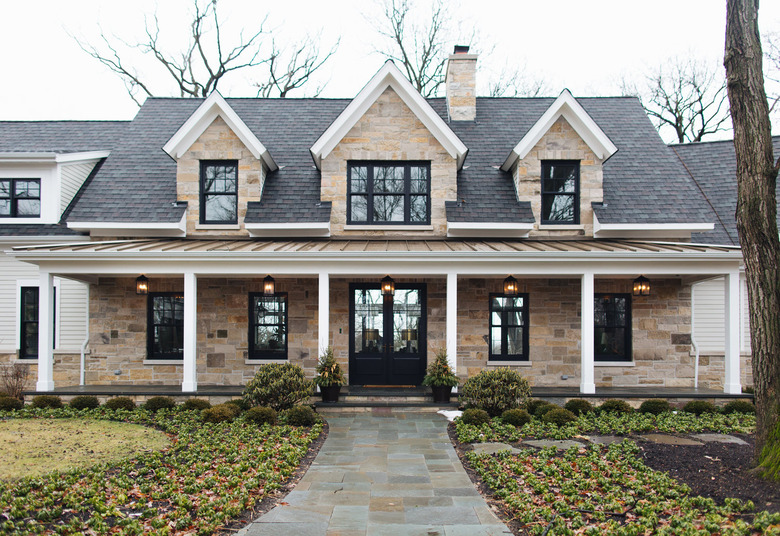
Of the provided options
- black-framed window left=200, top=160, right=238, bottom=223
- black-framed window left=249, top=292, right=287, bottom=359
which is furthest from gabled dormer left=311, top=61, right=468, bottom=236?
black-framed window left=249, top=292, right=287, bottom=359

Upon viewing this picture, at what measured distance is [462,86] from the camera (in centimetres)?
1538

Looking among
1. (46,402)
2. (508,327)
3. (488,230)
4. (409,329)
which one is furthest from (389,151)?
(46,402)

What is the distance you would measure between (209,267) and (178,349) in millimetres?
2985

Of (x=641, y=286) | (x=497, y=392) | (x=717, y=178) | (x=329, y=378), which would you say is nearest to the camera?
(x=497, y=392)

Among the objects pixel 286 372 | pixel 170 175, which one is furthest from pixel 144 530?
pixel 170 175

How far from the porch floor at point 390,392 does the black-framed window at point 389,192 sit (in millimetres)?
4033

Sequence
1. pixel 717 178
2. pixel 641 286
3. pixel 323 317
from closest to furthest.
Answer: pixel 323 317
pixel 641 286
pixel 717 178

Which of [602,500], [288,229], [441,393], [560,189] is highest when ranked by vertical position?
[560,189]

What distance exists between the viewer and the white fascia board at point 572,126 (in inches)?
504

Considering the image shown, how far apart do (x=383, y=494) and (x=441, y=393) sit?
5.07 metres

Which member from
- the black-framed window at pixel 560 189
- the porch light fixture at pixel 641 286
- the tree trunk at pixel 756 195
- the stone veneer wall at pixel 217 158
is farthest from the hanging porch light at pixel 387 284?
the tree trunk at pixel 756 195

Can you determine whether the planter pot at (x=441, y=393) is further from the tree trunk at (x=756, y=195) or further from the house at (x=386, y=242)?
the tree trunk at (x=756, y=195)

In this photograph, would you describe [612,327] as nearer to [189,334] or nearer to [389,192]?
[389,192]

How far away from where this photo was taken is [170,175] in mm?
14102
